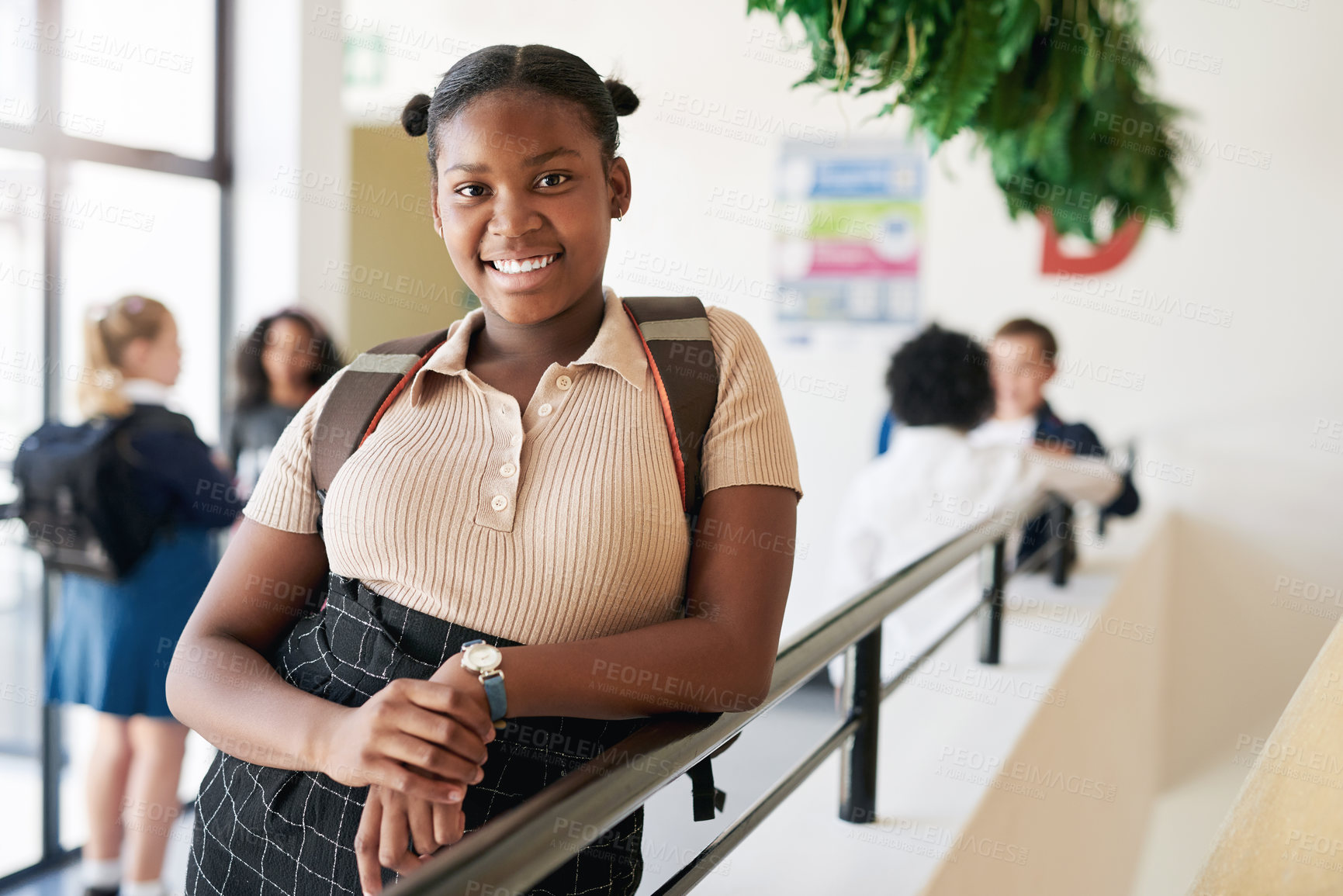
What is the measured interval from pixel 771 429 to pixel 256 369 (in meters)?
3.39

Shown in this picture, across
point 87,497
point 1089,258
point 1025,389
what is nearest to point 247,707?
point 87,497

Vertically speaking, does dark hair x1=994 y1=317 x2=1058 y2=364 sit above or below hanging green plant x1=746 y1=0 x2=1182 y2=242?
below

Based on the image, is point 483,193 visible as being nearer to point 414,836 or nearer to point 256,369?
point 414,836

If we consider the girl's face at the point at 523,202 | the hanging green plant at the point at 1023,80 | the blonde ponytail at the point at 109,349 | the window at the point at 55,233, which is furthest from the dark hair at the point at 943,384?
the window at the point at 55,233

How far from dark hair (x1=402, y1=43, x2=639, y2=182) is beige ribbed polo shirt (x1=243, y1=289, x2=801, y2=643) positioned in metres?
0.24

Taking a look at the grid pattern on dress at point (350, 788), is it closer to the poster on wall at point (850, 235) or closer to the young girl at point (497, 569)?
the young girl at point (497, 569)

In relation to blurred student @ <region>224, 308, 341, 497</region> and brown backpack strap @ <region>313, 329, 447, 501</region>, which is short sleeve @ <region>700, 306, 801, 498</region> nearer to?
brown backpack strap @ <region>313, 329, 447, 501</region>

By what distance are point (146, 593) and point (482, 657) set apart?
103 inches

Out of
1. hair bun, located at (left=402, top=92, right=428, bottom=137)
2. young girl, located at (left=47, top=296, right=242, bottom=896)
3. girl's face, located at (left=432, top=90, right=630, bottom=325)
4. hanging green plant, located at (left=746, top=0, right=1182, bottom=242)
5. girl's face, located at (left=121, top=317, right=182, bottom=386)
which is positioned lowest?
young girl, located at (left=47, top=296, right=242, bottom=896)

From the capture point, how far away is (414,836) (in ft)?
2.86

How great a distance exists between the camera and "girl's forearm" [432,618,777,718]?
0.87m

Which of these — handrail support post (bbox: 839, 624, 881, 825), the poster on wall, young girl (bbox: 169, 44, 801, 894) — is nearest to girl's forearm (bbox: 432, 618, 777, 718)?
young girl (bbox: 169, 44, 801, 894)

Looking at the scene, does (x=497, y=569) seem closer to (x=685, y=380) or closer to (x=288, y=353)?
(x=685, y=380)

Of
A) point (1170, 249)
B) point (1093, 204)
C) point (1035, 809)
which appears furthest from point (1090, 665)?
point (1170, 249)
